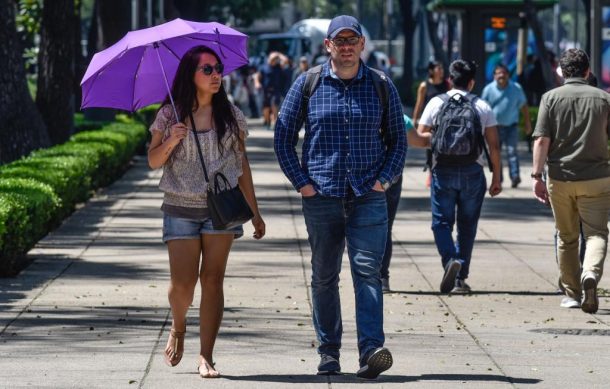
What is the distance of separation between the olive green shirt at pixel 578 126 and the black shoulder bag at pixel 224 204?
3.32 metres

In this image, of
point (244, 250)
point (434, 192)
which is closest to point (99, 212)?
point (244, 250)

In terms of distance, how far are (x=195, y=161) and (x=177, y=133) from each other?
0.20 meters

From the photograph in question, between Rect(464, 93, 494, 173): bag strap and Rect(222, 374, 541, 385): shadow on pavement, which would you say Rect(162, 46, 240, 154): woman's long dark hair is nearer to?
Rect(222, 374, 541, 385): shadow on pavement

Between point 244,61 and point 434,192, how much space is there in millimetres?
3357

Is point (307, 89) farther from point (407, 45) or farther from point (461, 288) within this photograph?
point (407, 45)

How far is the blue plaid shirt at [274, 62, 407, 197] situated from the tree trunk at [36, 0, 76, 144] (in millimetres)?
16097

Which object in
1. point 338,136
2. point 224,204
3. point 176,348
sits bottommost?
point 176,348

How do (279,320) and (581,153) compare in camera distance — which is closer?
(279,320)

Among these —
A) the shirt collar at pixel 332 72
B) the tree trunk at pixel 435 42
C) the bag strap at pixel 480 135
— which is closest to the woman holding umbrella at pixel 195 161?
the shirt collar at pixel 332 72

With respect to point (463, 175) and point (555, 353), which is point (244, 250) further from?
point (555, 353)

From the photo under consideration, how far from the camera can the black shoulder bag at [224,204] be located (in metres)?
7.42

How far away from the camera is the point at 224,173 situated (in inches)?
298

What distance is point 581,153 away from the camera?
10.3 metres

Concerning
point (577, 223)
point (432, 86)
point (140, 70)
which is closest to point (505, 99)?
point (432, 86)
